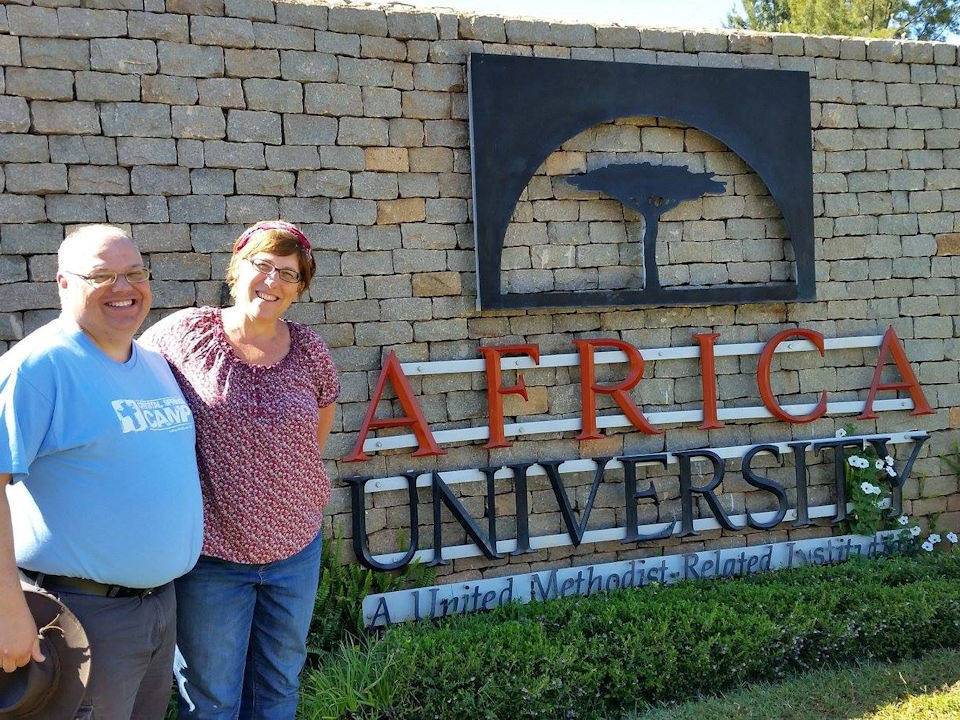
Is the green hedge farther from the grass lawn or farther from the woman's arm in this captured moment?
the woman's arm

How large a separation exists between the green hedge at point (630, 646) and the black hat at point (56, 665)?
1743 millimetres

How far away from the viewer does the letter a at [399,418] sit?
502cm

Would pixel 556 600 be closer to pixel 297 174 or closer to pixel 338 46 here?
pixel 297 174

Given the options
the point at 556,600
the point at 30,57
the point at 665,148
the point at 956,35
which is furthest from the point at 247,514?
the point at 956,35

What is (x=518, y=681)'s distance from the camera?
407 centimetres

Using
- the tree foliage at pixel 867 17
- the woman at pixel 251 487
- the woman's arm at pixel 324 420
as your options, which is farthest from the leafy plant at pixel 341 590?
the tree foliage at pixel 867 17

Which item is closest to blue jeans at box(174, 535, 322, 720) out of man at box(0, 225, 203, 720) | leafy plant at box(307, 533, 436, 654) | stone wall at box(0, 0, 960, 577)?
man at box(0, 225, 203, 720)

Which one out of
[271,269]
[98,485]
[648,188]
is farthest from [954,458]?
[98,485]

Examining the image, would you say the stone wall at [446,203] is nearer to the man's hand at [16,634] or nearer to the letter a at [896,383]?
the letter a at [896,383]

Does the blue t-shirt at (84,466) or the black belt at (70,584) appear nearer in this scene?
the blue t-shirt at (84,466)

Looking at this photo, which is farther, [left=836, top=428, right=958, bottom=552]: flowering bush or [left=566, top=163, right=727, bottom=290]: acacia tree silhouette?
[left=836, top=428, right=958, bottom=552]: flowering bush

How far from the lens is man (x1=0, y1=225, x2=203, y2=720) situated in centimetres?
233

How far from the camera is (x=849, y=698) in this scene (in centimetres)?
437

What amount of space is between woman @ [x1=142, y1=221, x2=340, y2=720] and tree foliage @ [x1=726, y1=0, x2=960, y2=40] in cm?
1105
